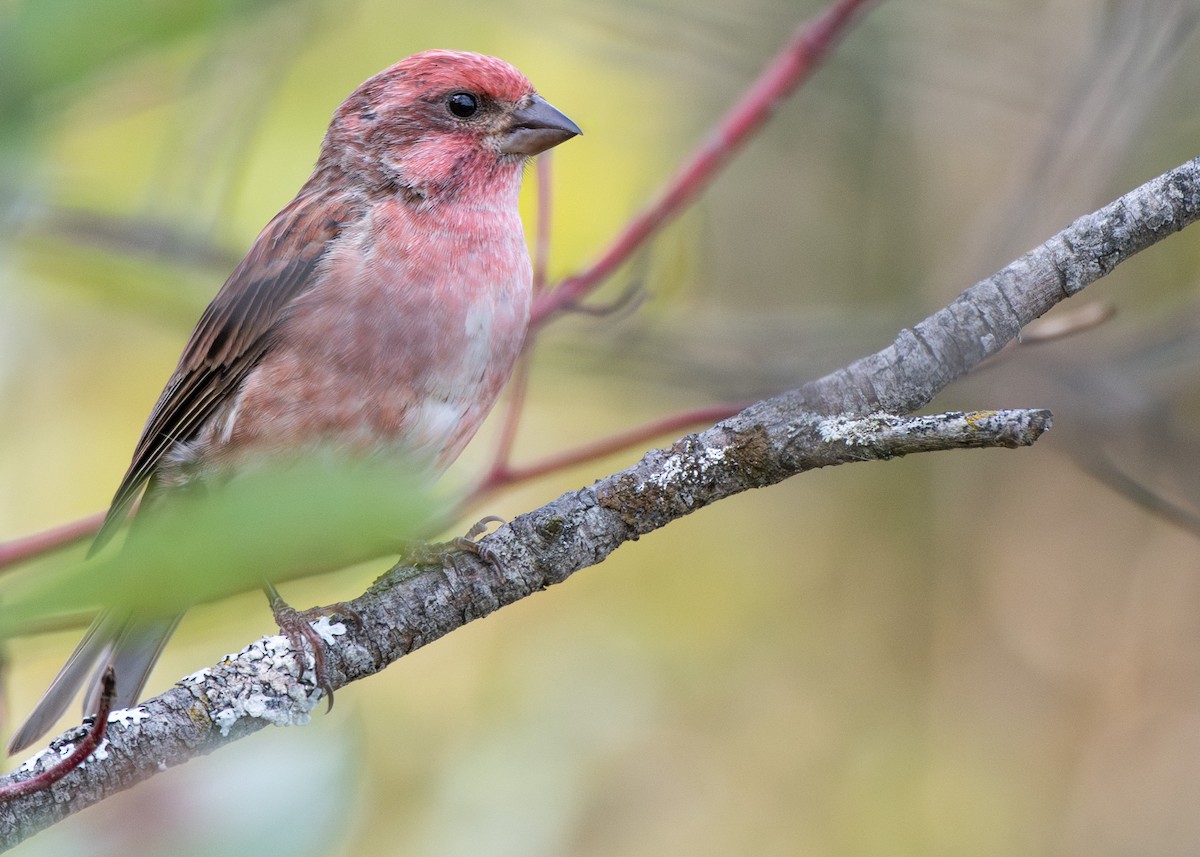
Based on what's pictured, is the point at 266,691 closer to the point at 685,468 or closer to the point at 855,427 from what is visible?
the point at 685,468

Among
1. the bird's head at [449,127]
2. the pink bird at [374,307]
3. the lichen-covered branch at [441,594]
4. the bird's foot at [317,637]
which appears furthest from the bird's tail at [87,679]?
the bird's head at [449,127]

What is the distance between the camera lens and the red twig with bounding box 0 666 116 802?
148 centimetres

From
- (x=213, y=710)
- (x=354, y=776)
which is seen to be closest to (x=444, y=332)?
Answer: (x=213, y=710)

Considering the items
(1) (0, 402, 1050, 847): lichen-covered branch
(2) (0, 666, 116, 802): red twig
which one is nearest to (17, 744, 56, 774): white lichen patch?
(1) (0, 402, 1050, 847): lichen-covered branch

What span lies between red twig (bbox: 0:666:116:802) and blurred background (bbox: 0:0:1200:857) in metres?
1.29

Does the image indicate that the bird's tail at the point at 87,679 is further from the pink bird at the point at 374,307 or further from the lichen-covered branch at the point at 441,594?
the lichen-covered branch at the point at 441,594

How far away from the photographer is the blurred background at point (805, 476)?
4.26 m

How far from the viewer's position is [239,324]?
3955 millimetres

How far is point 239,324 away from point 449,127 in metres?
0.95

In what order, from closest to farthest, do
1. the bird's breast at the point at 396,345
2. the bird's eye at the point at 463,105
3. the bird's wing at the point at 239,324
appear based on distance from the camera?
the bird's breast at the point at 396,345 < the bird's wing at the point at 239,324 < the bird's eye at the point at 463,105

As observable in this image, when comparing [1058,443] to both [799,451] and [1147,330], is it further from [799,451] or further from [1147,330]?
[799,451]

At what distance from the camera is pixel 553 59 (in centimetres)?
616

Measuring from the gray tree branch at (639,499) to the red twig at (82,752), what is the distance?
0.17 m

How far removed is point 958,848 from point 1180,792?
1114 millimetres
